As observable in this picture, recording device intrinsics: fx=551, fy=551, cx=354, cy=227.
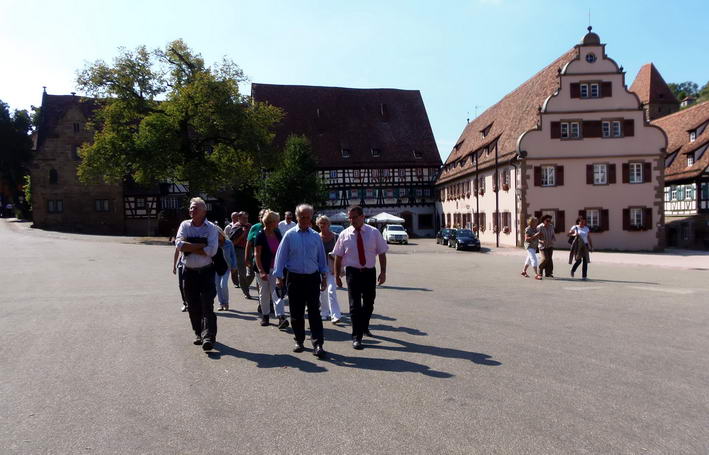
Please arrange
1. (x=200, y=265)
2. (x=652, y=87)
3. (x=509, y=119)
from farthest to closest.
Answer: (x=652, y=87), (x=509, y=119), (x=200, y=265)

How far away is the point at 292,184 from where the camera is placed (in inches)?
1652

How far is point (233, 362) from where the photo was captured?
6016 mm

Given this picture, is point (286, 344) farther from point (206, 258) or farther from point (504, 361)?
point (504, 361)

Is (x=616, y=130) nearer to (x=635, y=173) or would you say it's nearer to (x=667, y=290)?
(x=635, y=173)

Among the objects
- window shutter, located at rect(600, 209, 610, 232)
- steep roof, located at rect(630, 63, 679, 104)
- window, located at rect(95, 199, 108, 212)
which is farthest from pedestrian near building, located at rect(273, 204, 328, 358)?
steep roof, located at rect(630, 63, 679, 104)

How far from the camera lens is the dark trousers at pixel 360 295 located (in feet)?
22.1

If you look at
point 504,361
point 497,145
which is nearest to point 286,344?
point 504,361

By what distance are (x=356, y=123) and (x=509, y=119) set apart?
63.4 feet

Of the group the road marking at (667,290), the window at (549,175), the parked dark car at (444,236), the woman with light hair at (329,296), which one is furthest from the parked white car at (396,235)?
the woman with light hair at (329,296)

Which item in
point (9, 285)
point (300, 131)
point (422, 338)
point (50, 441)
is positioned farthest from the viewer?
point (300, 131)

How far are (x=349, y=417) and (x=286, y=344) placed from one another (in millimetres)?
2767

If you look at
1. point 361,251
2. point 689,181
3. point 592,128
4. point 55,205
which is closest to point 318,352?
point 361,251

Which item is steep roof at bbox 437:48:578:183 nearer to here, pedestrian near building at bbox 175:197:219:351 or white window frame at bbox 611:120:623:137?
white window frame at bbox 611:120:623:137

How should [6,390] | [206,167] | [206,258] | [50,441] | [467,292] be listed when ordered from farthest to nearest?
[206,167] < [467,292] < [206,258] < [6,390] < [50,441]
